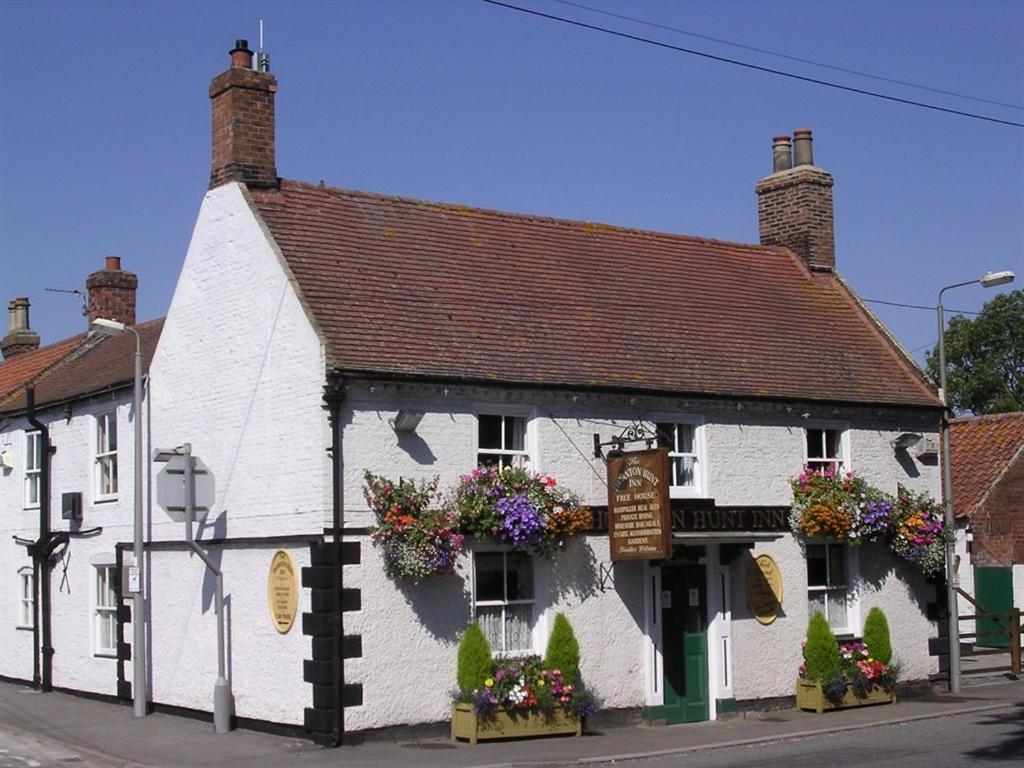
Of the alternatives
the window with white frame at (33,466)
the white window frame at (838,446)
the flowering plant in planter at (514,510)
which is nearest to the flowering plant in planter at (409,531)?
the flowering plant in planter at (514,510)

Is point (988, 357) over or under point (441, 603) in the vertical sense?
over

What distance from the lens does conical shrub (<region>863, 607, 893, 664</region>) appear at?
2081 centimetres

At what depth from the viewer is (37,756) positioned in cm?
1664

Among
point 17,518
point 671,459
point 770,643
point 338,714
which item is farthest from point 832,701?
point 17,518

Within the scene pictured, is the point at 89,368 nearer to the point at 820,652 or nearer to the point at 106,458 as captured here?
the point at 106,458

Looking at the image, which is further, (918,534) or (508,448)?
(918,534)

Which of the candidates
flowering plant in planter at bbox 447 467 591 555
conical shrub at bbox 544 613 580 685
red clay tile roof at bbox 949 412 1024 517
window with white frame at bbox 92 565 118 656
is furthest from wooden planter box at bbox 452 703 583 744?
red clay tile roof at bbox 949 412 1024 517

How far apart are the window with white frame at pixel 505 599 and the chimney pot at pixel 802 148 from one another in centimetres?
1047

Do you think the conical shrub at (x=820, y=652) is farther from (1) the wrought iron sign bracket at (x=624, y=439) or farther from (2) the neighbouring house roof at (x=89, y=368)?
(2) the neighbouring house roof at (x=89, y=368)

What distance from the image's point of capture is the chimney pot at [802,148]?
983 inches

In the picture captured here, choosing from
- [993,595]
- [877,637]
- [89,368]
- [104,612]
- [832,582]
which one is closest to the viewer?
[877,637]

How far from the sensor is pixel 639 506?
17.5m

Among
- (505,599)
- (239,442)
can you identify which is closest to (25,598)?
(239,442)

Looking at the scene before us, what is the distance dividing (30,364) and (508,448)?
49.7 feet
